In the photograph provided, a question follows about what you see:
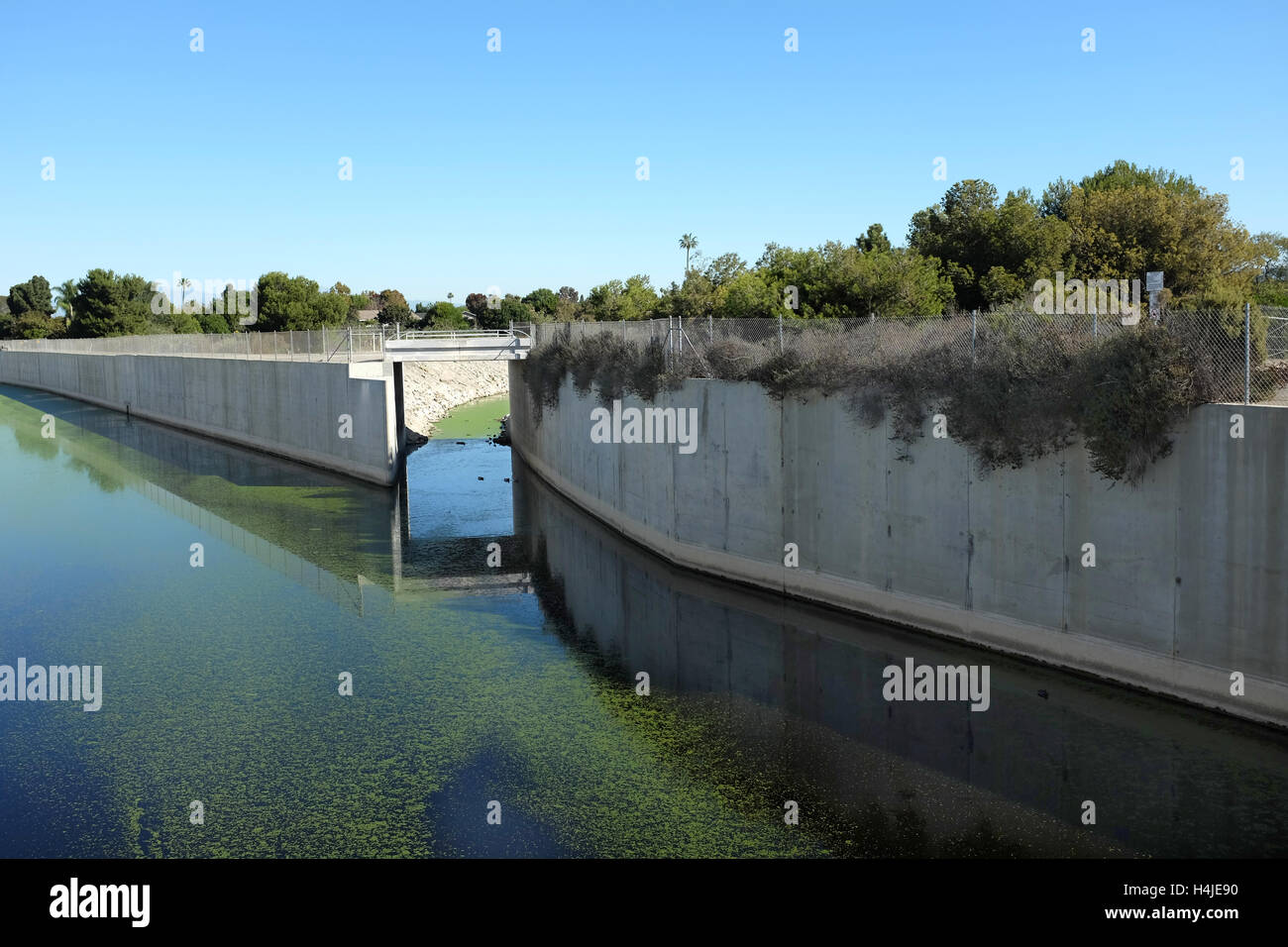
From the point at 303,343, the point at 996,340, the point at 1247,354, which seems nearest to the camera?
the point at 1247,354

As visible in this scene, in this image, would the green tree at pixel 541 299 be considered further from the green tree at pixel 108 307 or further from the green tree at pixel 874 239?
the green tree at pixel 874 239

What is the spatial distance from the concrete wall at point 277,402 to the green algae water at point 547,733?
12694 millimetres

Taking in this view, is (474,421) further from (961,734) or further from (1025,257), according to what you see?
(961,734)

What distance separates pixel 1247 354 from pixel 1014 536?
14.4 feet

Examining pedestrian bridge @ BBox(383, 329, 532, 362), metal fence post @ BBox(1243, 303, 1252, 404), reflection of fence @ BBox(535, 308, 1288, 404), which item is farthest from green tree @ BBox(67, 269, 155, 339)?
metal fence post @ BBox(1243, 303, 1252, 404)

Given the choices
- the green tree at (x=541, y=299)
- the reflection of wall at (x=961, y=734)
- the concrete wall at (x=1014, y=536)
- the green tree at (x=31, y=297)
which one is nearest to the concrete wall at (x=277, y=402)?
the concrete wall at (x=1014, y=536)

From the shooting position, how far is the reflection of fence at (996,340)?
14.0 meters

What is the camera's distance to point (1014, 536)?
1656 cm

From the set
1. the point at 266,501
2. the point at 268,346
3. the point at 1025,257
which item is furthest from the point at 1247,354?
the point at 268,346

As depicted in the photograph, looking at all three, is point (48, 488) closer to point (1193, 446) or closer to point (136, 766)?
point (136, 766)

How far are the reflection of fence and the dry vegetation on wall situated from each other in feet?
0.08

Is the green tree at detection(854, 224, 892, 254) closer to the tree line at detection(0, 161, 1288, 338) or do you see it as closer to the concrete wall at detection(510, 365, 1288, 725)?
the tree line at detection(0, 161, 1288, 338)

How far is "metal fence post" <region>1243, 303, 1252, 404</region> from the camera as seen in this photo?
44.5ft

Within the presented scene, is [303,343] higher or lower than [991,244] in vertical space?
lower
